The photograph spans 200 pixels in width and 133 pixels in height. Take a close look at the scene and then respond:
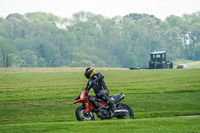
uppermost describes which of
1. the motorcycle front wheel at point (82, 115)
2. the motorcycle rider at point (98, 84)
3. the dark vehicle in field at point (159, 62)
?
the motorcycle rider at point (98, 84)

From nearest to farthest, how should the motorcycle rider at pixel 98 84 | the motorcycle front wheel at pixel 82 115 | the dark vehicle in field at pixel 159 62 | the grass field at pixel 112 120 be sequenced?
the grass field at pixel 112 120 → the motorcycle rider at pixel 98 84 → the motorcycle front wheel at pixel 82 115 → the dark vehicle in field at pixel 159 62

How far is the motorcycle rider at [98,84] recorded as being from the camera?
20.1 m

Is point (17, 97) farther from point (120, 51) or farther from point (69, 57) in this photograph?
point (120, 51)

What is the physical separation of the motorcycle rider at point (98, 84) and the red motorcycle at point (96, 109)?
0.23 meters

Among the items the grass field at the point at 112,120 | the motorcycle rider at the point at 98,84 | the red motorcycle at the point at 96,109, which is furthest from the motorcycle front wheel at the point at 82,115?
the motorcycle rider at the point at 98,84

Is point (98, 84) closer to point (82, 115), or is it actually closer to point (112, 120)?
point (82, 115)

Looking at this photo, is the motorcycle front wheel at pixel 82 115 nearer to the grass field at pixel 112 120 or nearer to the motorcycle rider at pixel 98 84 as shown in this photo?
the grass field at pixel 112 120

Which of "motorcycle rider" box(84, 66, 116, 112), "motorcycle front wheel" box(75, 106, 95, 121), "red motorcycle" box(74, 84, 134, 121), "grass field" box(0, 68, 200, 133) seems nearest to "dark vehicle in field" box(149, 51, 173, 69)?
"grass field" box(0, 68, 200, 133)

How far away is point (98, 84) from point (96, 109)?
1.16 m

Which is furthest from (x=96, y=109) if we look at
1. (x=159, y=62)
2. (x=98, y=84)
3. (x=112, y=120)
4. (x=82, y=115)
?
(x=159, y=62)

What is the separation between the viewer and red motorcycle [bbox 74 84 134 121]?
2022cm

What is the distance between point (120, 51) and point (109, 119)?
587 feet

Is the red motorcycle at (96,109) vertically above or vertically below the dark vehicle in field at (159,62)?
above

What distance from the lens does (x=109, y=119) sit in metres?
20.8
